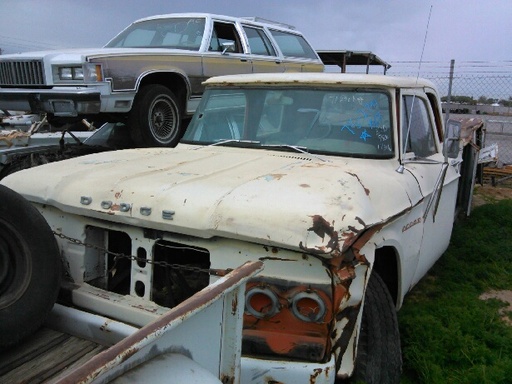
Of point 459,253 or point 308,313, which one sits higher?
point 308,313

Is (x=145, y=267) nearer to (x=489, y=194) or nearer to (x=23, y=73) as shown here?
(x=23, y=73)

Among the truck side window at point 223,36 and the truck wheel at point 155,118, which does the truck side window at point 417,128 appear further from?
the truck side window at point 223,36

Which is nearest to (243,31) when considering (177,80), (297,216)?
(177,80)

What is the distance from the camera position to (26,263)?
2436 mm

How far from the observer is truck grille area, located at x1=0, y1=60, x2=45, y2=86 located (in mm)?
6055

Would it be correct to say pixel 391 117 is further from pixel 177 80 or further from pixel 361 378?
pixel 177 80

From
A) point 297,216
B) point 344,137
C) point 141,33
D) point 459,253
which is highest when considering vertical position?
point 141,33

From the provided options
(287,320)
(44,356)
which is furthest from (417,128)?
(44,356)

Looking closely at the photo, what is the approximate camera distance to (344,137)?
Result: 3432 millimetres

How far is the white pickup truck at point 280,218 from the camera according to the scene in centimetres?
230

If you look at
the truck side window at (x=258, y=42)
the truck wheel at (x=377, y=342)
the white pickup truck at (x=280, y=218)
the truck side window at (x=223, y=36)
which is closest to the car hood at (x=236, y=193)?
the white pickup truck at (x=280, y=218)

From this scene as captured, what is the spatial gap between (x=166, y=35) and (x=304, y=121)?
14.5 feet

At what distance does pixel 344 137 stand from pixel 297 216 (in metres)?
1.32

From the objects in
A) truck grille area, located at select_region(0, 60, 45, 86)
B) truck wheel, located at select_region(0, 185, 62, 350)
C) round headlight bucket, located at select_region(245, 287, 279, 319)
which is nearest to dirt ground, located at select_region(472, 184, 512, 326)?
round headlight bucket, located at select_region(245, 287, 279, 319)
